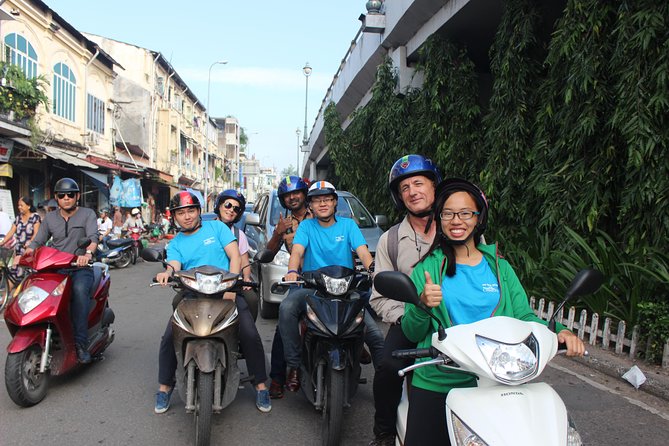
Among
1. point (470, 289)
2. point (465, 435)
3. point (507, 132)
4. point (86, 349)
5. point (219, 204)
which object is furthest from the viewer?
point (507, 132)

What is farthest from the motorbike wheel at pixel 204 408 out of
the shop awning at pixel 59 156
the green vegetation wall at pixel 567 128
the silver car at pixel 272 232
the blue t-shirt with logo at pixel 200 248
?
the shop awning at pixel 59 156

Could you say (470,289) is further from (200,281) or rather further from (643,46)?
(643,46)

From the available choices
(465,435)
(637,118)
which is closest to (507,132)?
(637,118)

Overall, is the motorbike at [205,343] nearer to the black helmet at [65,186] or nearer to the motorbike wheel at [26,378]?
the motorbike wheel at [26,378]

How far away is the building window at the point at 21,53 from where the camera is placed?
15586 mm

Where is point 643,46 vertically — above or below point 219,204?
above

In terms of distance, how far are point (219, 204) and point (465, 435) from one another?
4306mm

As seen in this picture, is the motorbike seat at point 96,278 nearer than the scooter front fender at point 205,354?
No

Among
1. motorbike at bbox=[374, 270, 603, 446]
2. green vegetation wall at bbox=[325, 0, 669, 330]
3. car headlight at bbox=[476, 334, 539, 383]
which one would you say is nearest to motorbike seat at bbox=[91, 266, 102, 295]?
motorbike at bbox=[374, 270, 603, 446]

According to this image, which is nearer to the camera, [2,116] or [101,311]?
[101,311]

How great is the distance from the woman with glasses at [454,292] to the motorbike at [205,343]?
1.54m

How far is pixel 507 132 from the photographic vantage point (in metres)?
8.44

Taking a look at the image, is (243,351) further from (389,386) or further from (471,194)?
(471,194)

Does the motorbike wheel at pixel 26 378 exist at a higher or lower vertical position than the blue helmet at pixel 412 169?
lower
